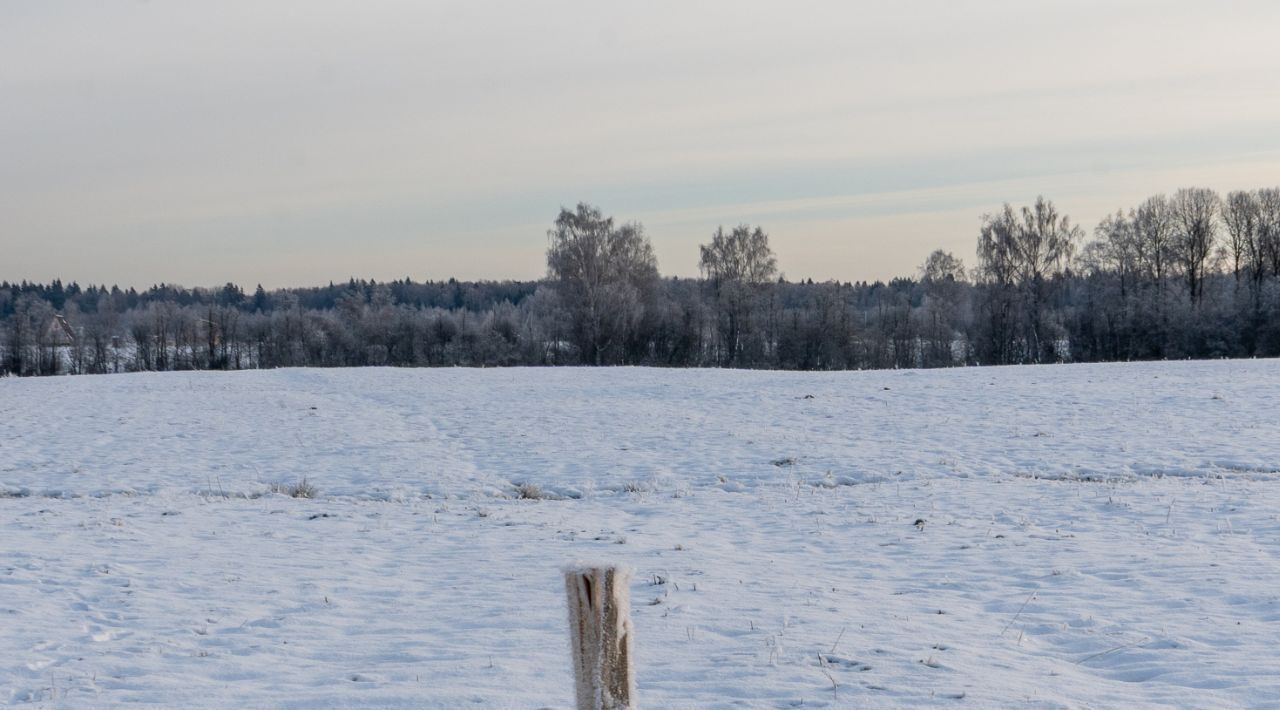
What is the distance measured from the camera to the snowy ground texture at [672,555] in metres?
6.23

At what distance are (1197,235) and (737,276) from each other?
34803 millimetres

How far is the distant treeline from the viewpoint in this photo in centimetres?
6700

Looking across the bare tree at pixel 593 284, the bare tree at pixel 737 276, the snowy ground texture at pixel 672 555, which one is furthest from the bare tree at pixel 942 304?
the snowy ground texture at pixel 672 555

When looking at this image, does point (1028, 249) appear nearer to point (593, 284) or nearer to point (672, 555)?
point (593, 284)

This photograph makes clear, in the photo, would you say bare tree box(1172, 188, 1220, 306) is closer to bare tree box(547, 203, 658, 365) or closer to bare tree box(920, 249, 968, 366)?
bare tree box(920, 249, 968, 366)

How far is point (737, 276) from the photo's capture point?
79.2 meters

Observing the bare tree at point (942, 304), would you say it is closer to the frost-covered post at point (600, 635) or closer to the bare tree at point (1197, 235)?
the bare tree at point (1197, 235)

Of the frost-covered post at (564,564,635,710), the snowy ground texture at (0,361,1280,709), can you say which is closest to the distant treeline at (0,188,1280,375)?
the snowy ground texture at (0,361,1280,709)

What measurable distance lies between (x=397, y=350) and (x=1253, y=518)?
82109mm

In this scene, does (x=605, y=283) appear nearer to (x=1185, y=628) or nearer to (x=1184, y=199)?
(x=1184, y=199)

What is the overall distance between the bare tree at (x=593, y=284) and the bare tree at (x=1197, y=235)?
4154 cm

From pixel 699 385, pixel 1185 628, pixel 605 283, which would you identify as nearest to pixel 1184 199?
pixel 605 283

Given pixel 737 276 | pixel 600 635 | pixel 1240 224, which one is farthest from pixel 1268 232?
pixel 600 635

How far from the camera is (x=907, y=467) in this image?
54.1 ft
